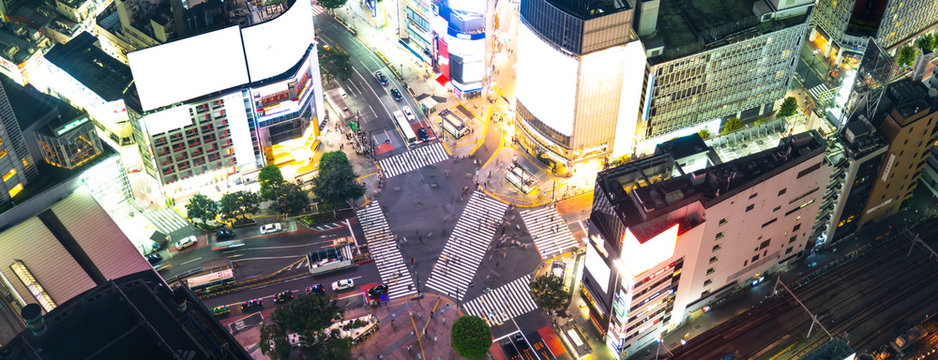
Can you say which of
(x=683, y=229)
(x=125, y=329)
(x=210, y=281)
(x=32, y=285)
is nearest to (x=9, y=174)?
(x=32, y=285)

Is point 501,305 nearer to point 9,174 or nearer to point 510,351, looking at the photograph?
point 510,351

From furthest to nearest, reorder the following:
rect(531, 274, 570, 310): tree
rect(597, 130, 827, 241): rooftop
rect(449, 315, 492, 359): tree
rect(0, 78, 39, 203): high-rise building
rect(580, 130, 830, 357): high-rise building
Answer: rect(531, 274, 570, 310): tree, rect(0, 78, 39, 203): high-rise building, rect(449, 315, 492, 359): tree, rect(580, 130, 830, 357): high-rise building, rect(597, 130, 827, 241): rooftop

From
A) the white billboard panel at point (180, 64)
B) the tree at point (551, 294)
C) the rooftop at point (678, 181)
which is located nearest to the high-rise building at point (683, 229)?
the rooftop at point (678, 181)

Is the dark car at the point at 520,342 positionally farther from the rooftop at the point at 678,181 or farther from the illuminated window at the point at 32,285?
the illuminated window at the point at 32,285

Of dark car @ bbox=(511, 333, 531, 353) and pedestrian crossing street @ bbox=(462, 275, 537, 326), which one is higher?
pedestrian crossing street @ bbox=(462, 275, 537, 326)

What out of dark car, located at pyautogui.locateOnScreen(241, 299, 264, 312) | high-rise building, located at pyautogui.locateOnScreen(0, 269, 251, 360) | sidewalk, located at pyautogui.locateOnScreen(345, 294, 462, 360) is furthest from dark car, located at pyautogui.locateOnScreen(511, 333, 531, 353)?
high-rise building, located at pyautogui.locateOnScreen(0, 269, 251, 360)

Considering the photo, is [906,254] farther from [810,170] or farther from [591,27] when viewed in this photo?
[591,27]

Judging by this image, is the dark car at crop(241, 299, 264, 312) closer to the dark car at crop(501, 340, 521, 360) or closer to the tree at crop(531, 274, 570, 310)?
the dark car at crop(501, 340, 521, 360)
